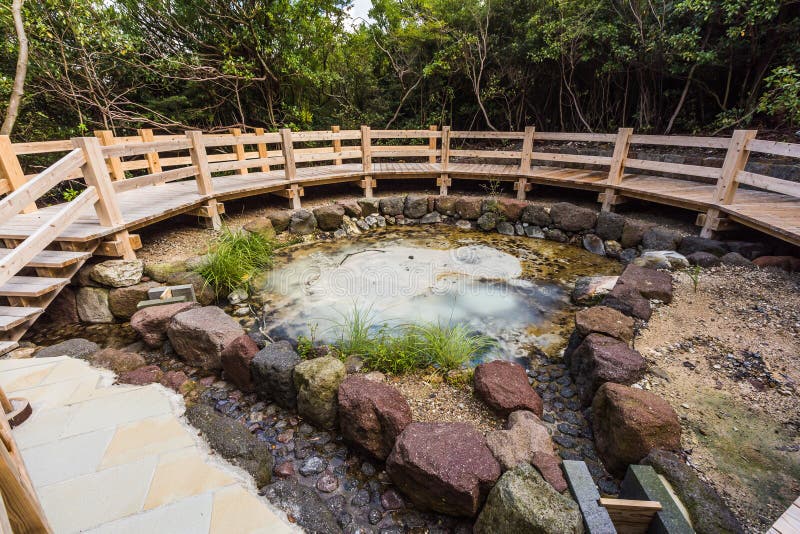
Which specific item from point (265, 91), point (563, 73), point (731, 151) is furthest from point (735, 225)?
point (265, 91)

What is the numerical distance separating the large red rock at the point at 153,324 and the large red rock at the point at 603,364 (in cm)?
363

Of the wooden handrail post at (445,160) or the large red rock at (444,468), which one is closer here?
the large red rock at (444,468)

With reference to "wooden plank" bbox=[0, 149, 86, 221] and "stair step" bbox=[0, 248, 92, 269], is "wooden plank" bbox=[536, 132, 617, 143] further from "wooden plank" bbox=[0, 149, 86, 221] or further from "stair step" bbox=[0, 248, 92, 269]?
"stair step" bbox=[0, 248, 92, 269]

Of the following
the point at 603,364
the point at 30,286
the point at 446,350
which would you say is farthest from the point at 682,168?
the point at 30,286

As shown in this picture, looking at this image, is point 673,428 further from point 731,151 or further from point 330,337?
point 731,151

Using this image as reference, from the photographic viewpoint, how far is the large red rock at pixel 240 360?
284 centimetres

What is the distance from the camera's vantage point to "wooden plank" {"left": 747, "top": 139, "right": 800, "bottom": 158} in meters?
3.57

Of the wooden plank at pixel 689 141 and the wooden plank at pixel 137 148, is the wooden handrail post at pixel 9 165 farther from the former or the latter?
the wooden plank at pixel 689 141

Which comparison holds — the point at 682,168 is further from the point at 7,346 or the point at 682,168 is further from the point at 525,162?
the point at 7,346

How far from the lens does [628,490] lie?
182 cm

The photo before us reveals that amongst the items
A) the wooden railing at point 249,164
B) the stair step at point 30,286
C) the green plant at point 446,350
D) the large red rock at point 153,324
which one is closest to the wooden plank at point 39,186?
the wooden railing at point 249,164

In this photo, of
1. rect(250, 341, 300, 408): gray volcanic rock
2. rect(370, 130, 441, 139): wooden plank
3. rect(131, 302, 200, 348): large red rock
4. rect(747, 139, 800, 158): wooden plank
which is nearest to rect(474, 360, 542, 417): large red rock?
rect(250, 341, 300, 408): gray volcanic rock

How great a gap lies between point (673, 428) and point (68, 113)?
11398 mm

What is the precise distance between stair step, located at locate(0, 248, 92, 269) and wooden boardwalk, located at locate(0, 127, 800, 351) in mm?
10
